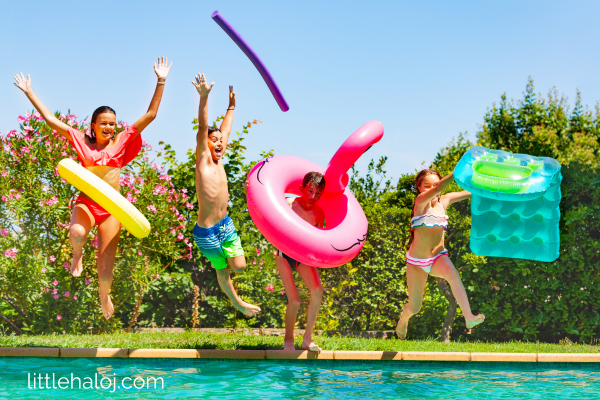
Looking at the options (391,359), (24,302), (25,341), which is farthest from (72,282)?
(391,359)

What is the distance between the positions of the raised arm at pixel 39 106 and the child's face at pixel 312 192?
2592 millimetres

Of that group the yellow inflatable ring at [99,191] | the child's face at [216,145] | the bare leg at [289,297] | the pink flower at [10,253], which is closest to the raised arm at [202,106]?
the child's face at [216,145]

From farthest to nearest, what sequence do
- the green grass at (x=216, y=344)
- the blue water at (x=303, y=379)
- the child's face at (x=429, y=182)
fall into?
the green grass at (x=216, y=344) → the child's face at (x=429, y=182) → the blue water at (x=303, y=379)

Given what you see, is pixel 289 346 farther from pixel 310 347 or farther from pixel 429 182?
pixel 429 182

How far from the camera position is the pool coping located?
19.1ft

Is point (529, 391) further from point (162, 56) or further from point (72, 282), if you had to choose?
point (72, 282)

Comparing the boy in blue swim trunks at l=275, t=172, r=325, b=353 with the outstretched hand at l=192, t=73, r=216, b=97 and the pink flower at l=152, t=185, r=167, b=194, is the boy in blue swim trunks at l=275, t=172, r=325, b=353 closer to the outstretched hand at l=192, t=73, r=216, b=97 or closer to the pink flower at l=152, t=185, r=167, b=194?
the outstretched hand at l=192, t=73, r=216, b=97

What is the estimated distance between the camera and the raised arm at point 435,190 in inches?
229

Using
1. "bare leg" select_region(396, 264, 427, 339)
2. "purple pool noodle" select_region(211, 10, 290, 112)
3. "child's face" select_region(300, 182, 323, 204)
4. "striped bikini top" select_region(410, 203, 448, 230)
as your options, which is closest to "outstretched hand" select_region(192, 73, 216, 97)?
"purple pool noodle" select_region(211, 10, 290, 112)

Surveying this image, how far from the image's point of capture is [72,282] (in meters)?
7.92

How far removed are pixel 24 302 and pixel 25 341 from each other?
1360 millimetres

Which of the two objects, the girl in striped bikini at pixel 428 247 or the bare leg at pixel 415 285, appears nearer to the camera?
the girl in striped bikini at pixel 428 247

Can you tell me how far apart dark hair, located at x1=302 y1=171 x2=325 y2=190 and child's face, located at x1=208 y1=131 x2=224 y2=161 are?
102 cm

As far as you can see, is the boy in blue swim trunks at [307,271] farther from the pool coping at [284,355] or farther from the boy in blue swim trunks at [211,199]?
the boy in blue swim trunks at [211,199]
